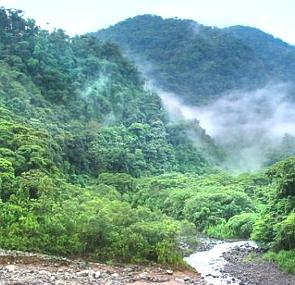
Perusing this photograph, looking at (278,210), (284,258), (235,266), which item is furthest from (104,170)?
(284,258)

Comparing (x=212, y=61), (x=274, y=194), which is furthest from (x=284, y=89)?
(x=274, y=194)

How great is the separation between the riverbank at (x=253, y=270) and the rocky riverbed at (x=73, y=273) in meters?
3.06

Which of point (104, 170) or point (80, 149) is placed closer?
point (80, 149)

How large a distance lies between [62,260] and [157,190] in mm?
38438

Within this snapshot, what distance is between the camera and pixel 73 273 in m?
30.5

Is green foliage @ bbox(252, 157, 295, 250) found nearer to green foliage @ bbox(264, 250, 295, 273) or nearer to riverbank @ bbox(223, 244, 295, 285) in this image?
green foliage @ bbox(264, 250, 295, 273)

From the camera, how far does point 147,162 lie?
90688 mm

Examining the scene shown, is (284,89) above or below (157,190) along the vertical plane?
above

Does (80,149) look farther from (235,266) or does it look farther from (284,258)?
(284,258)

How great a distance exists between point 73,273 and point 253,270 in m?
12.2

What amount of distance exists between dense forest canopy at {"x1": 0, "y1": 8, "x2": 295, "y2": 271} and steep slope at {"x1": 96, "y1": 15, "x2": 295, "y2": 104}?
40109 millimetres

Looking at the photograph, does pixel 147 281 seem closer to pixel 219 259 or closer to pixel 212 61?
pixel 219 259

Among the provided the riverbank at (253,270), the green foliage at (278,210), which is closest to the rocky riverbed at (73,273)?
the riverbank at (253,270)

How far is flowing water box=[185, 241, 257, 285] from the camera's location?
113 ft
